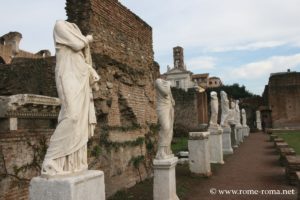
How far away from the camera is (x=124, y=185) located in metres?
8.86

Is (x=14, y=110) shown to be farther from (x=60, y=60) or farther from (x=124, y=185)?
(x=124, y=185)

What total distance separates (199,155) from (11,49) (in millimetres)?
23832

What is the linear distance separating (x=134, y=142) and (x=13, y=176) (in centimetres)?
429

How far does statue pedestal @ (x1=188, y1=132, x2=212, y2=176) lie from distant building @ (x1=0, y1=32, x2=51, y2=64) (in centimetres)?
2076

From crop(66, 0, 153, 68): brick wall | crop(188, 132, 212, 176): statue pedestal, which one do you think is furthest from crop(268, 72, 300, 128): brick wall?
crop(66, 0, 153, 68): brick wall

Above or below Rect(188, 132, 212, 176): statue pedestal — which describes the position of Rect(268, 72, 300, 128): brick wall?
above

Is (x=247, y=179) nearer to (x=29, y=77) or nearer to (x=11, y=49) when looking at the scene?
(x=29, y=77)

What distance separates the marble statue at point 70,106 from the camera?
143 inches

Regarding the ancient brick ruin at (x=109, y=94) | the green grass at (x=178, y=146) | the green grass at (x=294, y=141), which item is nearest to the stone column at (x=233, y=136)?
the green grass at (x=178, y=146)

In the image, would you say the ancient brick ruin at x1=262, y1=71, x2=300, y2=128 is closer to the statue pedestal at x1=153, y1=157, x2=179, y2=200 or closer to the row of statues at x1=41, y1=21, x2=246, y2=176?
the statue pedestal at x1=153, y1=157, x2=179, y2=200

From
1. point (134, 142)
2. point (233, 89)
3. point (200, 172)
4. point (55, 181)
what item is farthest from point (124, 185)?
point (233, 89)

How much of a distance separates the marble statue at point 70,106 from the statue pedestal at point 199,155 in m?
6.84

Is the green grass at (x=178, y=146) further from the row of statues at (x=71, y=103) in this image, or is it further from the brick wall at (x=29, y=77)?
the row of statues at (x=71, y=103)

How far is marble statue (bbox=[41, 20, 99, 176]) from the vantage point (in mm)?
3645
